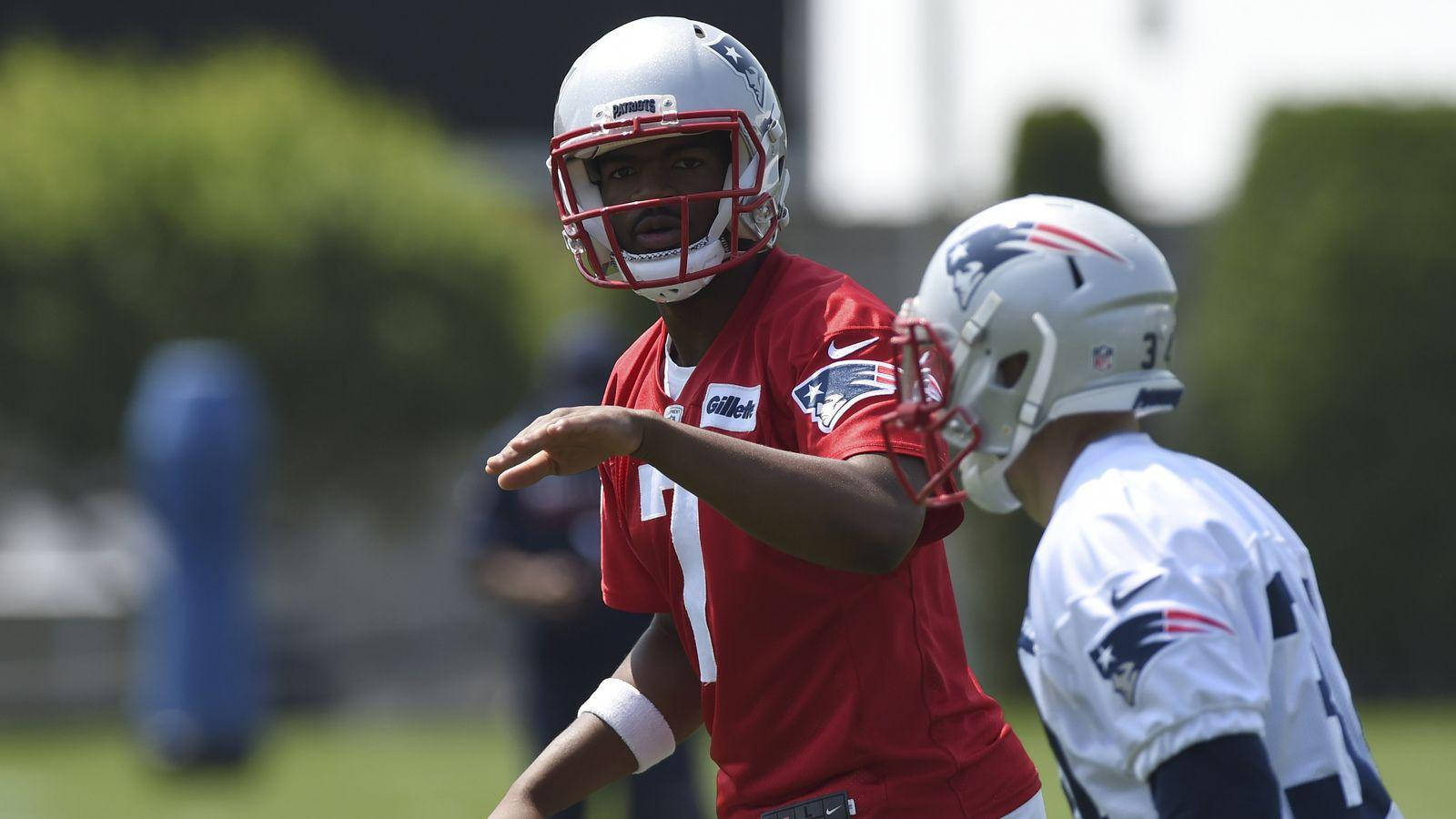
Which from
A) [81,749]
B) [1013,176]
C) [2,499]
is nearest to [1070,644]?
[81,749]

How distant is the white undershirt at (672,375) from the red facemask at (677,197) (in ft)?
0.53

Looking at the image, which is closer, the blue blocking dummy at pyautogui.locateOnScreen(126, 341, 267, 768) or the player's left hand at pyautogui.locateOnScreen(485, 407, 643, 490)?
the player's left hand at pyautogui.locateOnScreen(485, 407, 643, 490)

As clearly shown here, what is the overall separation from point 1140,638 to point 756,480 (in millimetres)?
651

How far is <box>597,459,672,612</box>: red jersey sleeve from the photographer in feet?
11.5

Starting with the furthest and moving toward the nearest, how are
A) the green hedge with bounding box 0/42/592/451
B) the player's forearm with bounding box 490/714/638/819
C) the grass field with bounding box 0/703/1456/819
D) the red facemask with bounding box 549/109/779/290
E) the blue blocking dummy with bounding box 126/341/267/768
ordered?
the green hedge with bounding box 0/42/592/451, the blue blocking dummy with bounding box 126/341/267/768, the grass field with bounding box 0/703/1456/819, the player's forearm with bounding box 490/714/638/819, the red facemask with bounding box 549/109/779/290

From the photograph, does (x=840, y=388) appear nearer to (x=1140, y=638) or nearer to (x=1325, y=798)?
(x=1140, y=638)

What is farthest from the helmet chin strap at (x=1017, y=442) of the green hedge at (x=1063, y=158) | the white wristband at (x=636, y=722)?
the green hedge at (x=1063, y=158)

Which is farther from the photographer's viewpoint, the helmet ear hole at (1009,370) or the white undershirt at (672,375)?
the white undershirt at (672,375)

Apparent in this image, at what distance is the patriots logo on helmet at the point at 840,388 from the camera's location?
2.97 m

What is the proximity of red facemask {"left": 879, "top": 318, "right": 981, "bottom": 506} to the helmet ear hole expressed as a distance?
0.07 metres

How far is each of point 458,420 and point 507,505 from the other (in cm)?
1621

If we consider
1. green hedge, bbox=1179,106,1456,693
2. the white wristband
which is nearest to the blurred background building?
green hedge, bbox=1179,106,1456,693

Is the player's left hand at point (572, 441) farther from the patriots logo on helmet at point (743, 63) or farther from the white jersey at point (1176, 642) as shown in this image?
the patriots logo on helmet at point (743, 63)

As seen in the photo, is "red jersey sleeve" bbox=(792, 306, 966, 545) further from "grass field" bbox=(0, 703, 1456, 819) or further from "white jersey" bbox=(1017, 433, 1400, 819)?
"grass field" bbox=(0, 703, 1456, 819)
